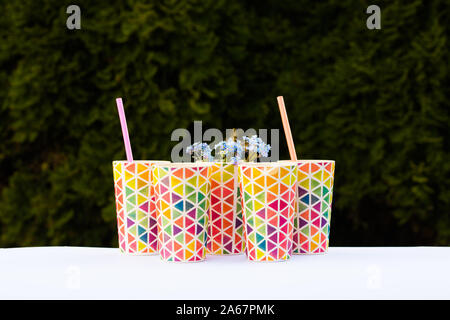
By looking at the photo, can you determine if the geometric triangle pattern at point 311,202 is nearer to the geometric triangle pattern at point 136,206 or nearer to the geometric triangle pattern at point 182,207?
the geometric triangle pattern at point 182,207

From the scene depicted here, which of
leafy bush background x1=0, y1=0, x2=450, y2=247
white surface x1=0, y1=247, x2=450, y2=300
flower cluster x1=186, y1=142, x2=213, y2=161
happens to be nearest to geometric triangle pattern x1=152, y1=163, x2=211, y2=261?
white surface x1=0, y1=247, x2=450, y2=300

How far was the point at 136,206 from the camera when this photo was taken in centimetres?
135

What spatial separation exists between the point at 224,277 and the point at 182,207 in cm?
17

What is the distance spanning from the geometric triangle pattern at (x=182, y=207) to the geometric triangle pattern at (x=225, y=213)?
0.23 ft

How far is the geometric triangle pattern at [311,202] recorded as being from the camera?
133 centimetres

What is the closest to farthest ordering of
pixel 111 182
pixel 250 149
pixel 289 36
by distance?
pixel 250 149, pixel 111 182, pixel 289 36

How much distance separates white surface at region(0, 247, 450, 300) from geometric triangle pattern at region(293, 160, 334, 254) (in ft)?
0.17

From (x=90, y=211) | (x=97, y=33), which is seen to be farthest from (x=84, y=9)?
→ (x=90, y=211)

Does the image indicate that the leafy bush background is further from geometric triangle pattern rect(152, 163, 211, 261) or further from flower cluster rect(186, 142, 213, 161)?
geometric triangle pattern rect(152, 163, 211, 261)

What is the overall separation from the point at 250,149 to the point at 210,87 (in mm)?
1752

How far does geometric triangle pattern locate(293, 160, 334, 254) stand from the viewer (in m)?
1.33

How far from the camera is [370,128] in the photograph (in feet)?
9.89

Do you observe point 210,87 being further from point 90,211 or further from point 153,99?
point 90,211

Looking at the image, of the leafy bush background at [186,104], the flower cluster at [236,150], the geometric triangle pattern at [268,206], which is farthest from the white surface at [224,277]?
the leafy bush background at [186,104]
